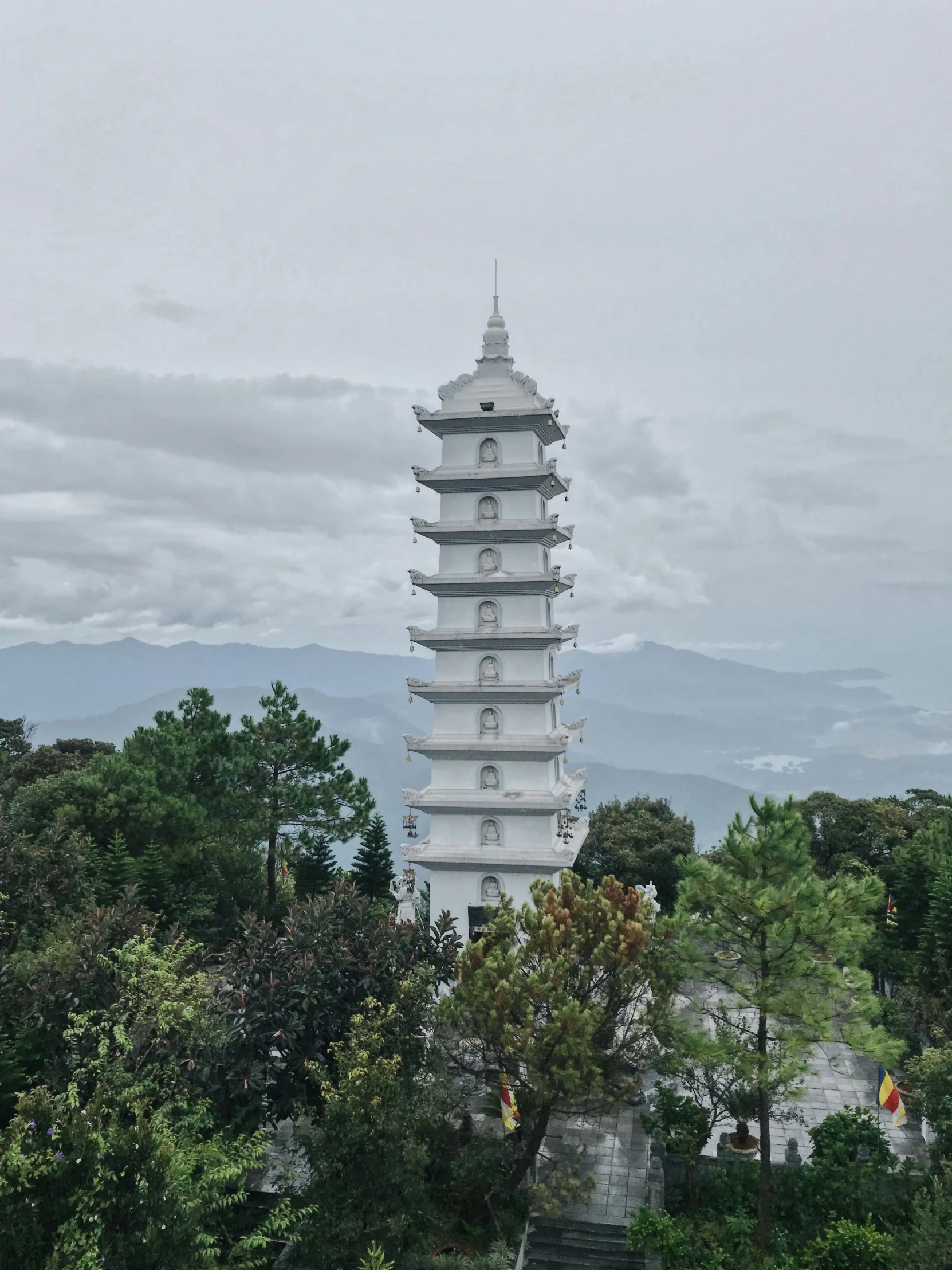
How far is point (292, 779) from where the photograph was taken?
24.9 metres

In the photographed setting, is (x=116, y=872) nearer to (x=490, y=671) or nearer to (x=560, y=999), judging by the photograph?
(x=490, y=671)

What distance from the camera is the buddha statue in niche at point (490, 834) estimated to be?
70.8 ft

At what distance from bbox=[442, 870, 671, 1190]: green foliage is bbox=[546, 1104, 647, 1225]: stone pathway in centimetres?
103

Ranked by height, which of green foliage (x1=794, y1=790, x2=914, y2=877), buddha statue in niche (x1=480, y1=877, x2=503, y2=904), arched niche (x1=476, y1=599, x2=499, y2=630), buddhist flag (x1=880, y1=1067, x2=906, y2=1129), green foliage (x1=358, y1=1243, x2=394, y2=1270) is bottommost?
green foliage (x1=358, y1=1243, x2=394, y2=1270)

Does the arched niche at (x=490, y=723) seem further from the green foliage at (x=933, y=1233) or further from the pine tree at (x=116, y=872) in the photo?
the green foliage at (x=933, y=1233)

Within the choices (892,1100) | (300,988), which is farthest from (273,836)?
(892,1100)

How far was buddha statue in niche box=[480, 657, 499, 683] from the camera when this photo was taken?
21.7 meters

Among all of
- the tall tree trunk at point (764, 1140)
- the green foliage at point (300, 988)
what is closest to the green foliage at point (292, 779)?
the green foliage at point (300, 988)

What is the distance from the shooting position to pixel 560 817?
22.9 metres

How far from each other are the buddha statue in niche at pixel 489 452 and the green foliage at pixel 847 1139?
1452cm

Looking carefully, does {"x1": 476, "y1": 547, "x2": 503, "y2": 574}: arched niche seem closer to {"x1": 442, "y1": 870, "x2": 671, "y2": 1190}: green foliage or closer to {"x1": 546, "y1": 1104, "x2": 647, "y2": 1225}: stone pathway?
{"x1": 442, "y1": 870, "x2": 671, "y2": 1190}: green foliage

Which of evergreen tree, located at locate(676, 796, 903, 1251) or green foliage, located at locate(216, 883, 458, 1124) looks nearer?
evergreen tree, located at locate(676, 796, 903, 1251)

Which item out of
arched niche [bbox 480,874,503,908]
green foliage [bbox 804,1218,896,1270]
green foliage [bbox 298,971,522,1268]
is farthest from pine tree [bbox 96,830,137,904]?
green foliage [bbox 804,1218,896,1270]

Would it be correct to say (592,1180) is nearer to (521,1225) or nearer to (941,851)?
(521,1225)
